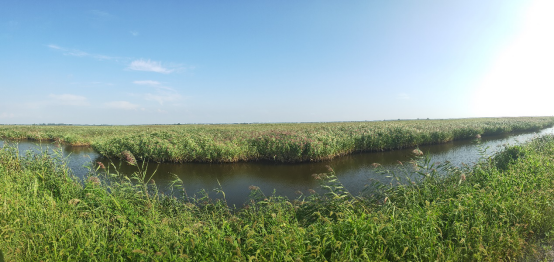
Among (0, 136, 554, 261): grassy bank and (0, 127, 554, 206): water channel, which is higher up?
(0, 136, 554, 261): grassy bank

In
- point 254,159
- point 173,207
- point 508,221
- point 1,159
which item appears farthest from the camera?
point 254,159

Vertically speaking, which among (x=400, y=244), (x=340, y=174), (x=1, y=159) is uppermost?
(x=1, y=159)

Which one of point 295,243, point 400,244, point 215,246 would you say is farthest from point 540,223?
point 215,246

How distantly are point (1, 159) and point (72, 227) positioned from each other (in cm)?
682

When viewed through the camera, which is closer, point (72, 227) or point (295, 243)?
point (295, 243)

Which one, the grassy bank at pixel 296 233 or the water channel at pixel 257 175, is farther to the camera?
the water channel at pixel 257 175

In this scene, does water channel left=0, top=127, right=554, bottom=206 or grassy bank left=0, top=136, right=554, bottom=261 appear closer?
grassy bank left=0, top=136, right=554, bottom=261

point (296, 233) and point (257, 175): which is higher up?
point (296, 233)

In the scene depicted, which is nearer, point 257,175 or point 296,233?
point 296,233

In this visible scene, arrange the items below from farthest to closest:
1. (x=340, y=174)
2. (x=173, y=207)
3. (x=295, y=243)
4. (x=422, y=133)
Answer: (x=422, y=133) → (x=340, y=174) → (x=173, y=207) → (x=295, y=243)

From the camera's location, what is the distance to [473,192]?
521 cm

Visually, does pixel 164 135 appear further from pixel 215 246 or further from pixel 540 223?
pixel 540 223

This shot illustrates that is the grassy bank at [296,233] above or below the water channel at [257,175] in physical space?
above

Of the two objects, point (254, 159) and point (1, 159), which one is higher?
point (1, 159)
